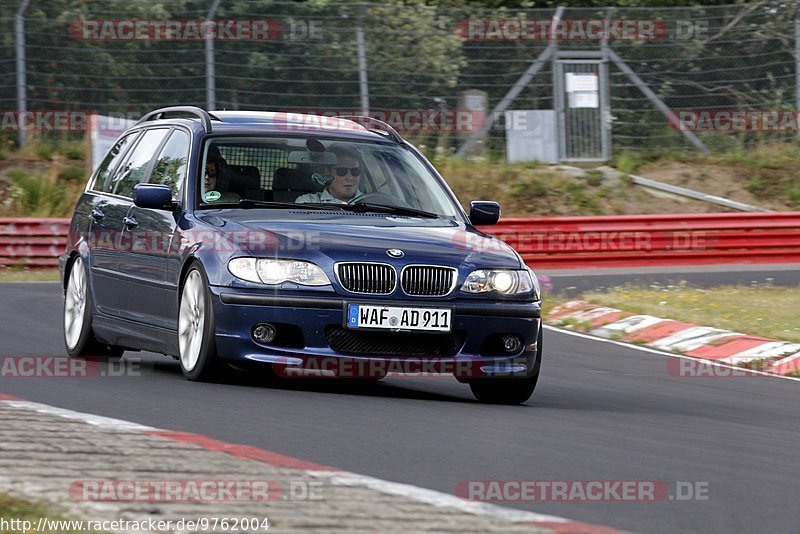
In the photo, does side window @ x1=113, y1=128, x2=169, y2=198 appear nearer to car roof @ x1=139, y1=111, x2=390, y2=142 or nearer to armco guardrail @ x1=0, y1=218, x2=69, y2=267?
car roof @ x1=139, y1=111, x2=390, y2=142

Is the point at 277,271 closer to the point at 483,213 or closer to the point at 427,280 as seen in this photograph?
the point at 427,280

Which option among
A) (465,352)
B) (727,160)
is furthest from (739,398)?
(727,160)

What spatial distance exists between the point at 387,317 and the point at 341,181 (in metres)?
1.41

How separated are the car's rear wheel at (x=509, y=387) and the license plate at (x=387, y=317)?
2.54ft

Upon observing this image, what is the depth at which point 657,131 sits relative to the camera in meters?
26.3

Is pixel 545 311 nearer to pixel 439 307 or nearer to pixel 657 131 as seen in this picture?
pixel 439 307

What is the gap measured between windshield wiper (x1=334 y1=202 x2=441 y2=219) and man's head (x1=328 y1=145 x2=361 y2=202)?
0.11 metres

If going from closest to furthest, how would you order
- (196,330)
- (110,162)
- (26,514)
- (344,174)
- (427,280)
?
1. (26,514)
2. (427,280)
3. (196,330)
4. (344,174)
5. (110,162)

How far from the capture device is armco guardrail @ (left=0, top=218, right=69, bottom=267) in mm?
21062

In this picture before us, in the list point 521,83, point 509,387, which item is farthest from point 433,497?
point 521,83

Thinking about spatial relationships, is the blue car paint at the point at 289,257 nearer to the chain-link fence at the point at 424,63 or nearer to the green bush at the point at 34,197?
the chain-link fence at the point at 424,63

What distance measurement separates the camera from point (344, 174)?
9367 millimetres

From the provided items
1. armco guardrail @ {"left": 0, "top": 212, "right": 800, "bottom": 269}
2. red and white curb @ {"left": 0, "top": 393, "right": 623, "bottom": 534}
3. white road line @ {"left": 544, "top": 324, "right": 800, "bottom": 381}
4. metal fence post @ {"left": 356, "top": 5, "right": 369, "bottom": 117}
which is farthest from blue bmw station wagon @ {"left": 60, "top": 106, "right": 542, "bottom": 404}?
metal fence post @ {"left": 356, "top": 5, "right": 369, "bottom": 117}

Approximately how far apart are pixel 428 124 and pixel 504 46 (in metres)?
1.79
